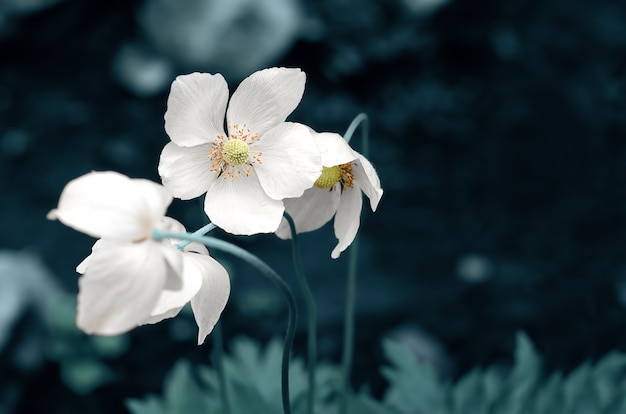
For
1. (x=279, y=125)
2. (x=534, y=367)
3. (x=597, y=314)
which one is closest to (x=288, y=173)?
(x=279, y=125)

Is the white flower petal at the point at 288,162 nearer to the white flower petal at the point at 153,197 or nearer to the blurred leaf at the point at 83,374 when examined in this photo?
the white flower petal at the point at 153,197

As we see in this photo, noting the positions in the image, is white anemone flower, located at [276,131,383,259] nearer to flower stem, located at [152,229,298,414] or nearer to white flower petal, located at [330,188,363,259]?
white flower petal, located at [330,188,363,259]

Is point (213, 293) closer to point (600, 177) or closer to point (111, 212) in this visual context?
point (111, 212)

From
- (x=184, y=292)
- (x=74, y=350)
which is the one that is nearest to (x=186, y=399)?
(x=184, y=292)

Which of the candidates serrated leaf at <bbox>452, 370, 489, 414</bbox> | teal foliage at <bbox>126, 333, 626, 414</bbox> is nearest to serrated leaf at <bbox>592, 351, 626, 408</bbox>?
teal foliage at <bbox>126, 333, 626, 414</bbox>

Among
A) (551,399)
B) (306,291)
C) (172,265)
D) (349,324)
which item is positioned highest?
(172,265)

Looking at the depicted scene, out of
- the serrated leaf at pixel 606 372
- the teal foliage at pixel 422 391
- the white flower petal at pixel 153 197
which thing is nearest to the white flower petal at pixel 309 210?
the white flower petal at pixel 153 197

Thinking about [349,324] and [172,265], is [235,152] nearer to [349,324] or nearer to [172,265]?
[172,265]
